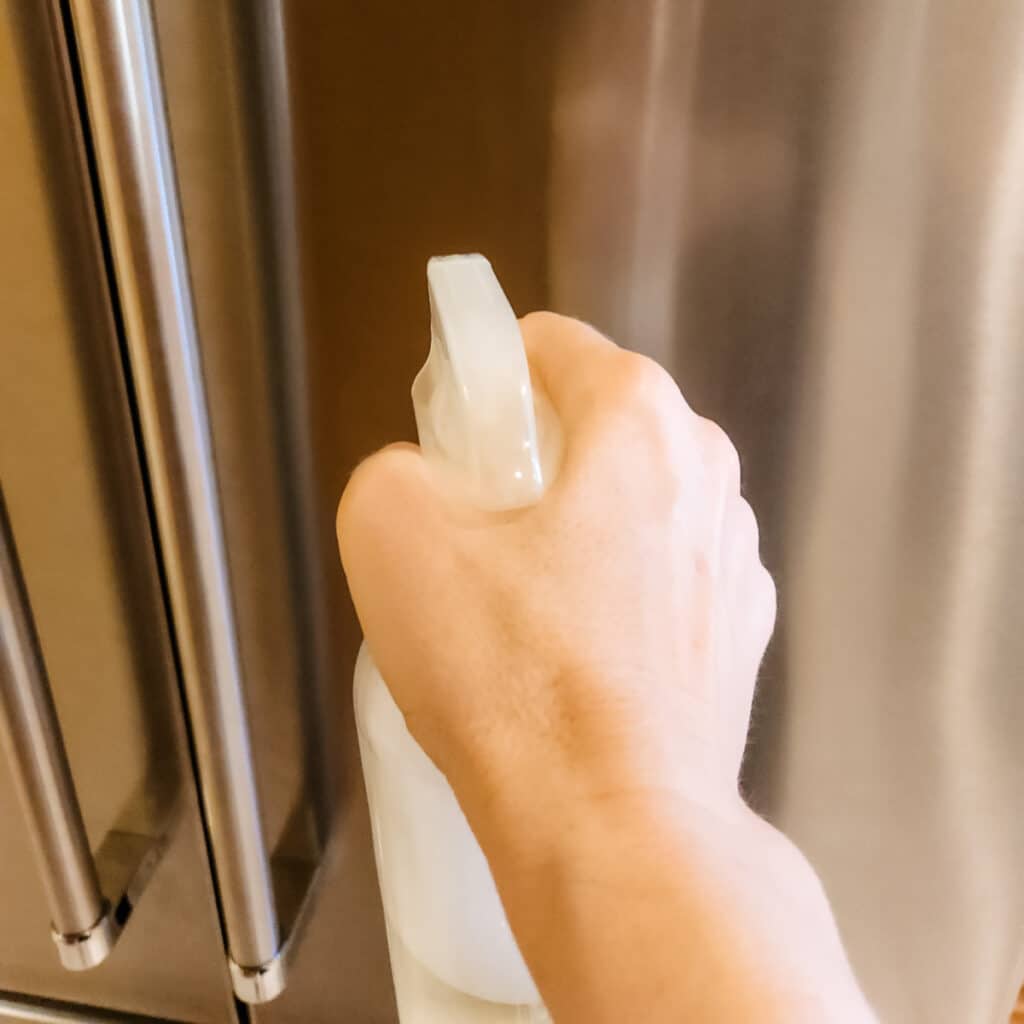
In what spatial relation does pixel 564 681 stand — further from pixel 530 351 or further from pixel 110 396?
pixel 110 396

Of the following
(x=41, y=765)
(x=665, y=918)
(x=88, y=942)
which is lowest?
(x=88, y=942)

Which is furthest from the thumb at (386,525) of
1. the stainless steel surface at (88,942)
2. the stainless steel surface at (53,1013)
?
the stainless steel surface at (53,1013)

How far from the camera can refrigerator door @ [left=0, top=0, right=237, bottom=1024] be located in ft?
1.32

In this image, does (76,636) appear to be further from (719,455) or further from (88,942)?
(719,455)

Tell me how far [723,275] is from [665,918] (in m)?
0.23

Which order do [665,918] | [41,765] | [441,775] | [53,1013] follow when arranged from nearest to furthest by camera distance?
[665,918] → [441,775] → [41,765] → [53,1013]

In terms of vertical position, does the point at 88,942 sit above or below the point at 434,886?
below

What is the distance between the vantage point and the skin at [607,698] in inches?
10.2

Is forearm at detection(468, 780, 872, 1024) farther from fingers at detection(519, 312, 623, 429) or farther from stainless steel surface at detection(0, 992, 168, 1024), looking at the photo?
stainless steel surface at detection(0, 992, 168, 1024)

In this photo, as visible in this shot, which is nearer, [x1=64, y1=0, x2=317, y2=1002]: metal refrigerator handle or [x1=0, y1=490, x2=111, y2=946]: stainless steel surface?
[x1=64, y1=0, x2=317, y2=1002]: metal refrigerator handle

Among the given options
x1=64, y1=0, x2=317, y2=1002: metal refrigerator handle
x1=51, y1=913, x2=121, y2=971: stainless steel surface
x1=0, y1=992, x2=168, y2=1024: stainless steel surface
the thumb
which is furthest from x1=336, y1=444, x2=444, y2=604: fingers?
x1=0, y1=992, x2=168, y2=1024: stainless steel surface

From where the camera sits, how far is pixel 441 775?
14.8 inches

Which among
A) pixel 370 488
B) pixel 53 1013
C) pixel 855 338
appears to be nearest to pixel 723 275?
pixel 855 338

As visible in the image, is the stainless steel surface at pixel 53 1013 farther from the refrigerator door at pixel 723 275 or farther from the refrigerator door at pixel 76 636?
the refrigerator door at pixel 723 275
